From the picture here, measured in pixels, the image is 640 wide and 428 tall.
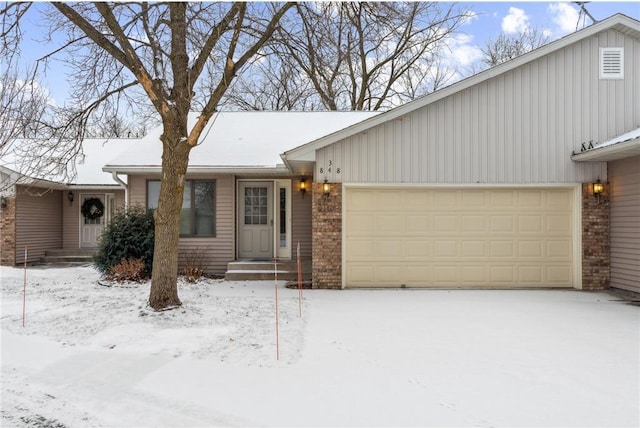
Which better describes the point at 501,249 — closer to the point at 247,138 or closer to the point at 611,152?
the point at 611,152

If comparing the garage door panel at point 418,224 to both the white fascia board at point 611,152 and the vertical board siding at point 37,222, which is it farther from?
the vertical board siding at point 37,222

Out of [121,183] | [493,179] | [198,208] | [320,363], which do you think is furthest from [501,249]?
[121,183]

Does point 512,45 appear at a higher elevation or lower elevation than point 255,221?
higher

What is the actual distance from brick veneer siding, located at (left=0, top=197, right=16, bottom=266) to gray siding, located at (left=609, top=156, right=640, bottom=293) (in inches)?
623

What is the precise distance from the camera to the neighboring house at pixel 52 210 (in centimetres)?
1287

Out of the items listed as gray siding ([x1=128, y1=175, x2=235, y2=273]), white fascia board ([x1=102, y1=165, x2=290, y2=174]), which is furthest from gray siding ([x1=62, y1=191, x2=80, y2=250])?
white fascia board ([x1=102, y1=165, x2=290, y2=174])

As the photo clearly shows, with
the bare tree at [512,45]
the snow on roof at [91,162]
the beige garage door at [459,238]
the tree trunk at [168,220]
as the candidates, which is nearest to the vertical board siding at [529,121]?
the beige garage door at [459,238]

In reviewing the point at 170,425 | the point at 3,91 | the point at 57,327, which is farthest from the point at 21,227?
the point at 170,425

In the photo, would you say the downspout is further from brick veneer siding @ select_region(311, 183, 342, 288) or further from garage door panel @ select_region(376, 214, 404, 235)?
garage door panel @ select_region(376, 214, 404, 235)

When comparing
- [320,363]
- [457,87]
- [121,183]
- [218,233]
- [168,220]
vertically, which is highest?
[457,87]

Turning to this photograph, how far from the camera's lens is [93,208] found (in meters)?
14.6

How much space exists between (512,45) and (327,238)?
2056 cm

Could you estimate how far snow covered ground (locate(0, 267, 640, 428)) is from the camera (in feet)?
11.5

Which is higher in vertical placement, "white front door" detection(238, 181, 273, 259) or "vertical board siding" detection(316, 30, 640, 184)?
"vertical board siding" detection(316, 30, 640, 184)
